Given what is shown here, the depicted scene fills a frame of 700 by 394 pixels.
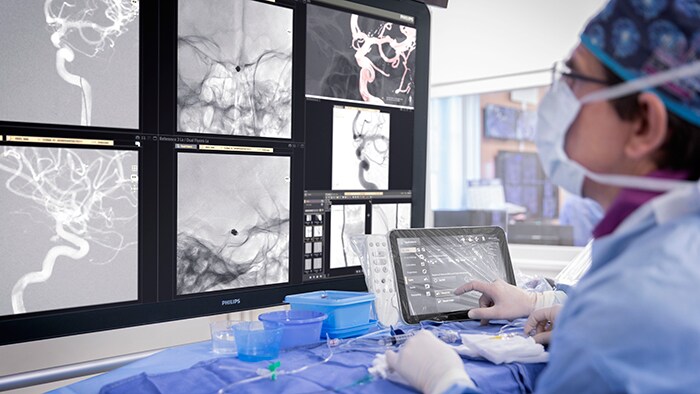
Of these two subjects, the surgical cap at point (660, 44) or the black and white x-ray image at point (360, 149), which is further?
the black and white x-ray image at point (360, 149)

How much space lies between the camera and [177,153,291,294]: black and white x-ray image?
176cm

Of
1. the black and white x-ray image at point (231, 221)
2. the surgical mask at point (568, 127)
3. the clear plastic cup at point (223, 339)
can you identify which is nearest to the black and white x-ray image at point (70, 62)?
the black and white x-ray image at point (231, 221)

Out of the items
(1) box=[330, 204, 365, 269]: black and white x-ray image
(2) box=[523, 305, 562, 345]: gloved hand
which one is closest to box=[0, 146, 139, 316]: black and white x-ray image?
(1) box=[330, 204, 365, 269]: black and white x-ray image

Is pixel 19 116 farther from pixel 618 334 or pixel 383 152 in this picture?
pixel 618 334

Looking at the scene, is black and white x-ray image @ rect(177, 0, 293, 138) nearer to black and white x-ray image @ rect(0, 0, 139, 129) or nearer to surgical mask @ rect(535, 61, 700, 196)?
black and white x-ray image @ rect(0, 0, 139, 129)

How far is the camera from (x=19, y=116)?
1480 mm

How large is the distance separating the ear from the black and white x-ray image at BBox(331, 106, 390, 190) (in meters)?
1.27

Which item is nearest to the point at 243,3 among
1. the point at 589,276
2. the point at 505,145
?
the point at 589,276

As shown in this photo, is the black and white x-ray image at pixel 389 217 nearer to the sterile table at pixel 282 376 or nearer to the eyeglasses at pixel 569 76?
the sterile table at pixel 282 376

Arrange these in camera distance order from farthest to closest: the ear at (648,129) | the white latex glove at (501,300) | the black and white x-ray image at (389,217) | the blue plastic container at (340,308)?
the black and white x-ray image at (389,217), the white latex glove at (501,300), the blue plastic container at (340,308), the ear at (648,129)

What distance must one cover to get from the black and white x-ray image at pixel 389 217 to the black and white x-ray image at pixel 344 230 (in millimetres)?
69

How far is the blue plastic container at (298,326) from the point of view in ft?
4.89

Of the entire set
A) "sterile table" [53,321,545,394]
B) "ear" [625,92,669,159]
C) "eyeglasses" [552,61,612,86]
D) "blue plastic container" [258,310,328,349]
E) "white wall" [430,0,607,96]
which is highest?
"white wall" [430,0,607,96]

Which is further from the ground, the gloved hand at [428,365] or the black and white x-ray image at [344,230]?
the black and white x-ray image at [344,230]
